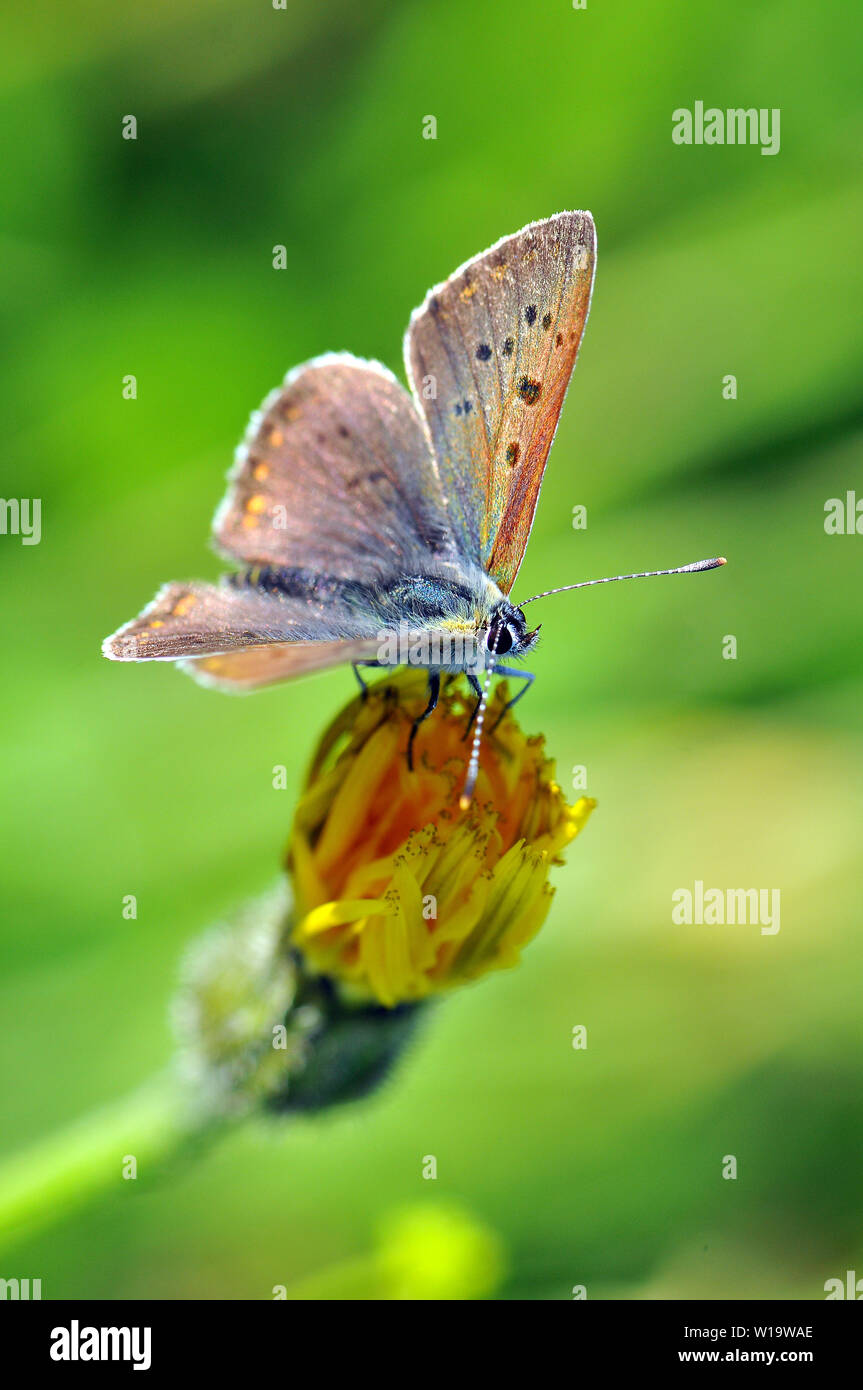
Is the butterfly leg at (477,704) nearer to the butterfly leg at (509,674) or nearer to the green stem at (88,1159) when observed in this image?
the butterfly leg at (509,674)

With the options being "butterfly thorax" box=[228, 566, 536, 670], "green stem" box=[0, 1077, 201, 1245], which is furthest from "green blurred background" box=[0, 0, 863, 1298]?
"butterfly thorax" box=[228, 566, 536, 670]

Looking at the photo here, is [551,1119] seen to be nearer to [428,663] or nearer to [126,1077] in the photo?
[126,1077]

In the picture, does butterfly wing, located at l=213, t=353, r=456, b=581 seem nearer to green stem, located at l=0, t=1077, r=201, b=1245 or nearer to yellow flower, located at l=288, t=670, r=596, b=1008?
yellow flower, located at l=288, t=670, r=596, b=1008

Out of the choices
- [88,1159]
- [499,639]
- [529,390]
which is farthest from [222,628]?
[88,1159]

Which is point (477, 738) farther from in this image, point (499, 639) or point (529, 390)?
point (529, 390)

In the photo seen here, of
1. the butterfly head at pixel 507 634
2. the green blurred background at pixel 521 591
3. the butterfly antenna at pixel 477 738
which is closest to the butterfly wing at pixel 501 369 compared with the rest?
the butterfly head at pixel 507 634
